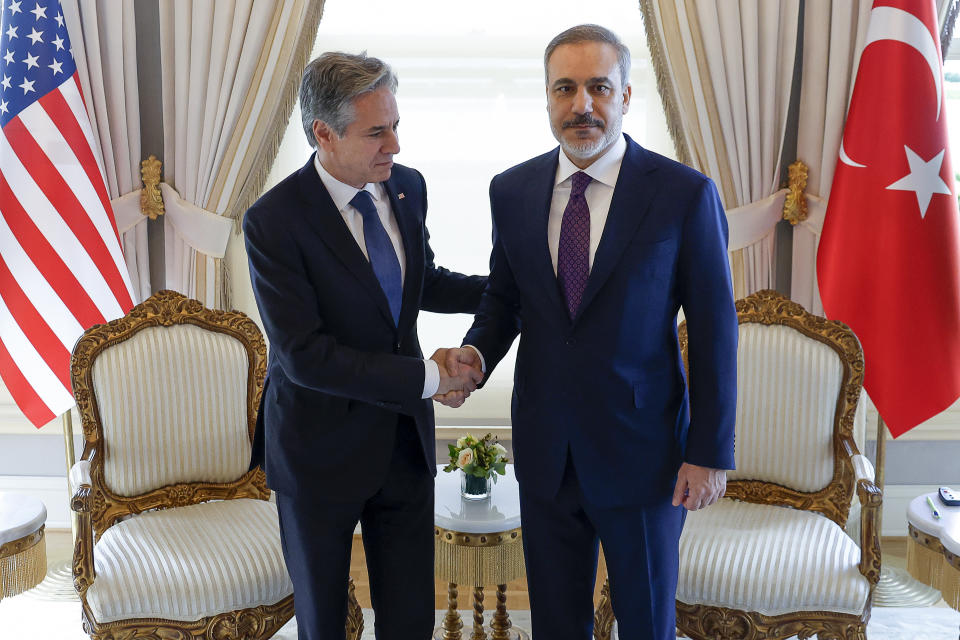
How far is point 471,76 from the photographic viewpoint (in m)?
3.62

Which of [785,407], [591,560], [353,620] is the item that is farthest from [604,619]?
[785,407]

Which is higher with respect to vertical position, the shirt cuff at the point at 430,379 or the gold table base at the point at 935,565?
the shirt cuff at the point at 430,379

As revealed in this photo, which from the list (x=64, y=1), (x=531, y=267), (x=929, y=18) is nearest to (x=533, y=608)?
(x=531, y=267)

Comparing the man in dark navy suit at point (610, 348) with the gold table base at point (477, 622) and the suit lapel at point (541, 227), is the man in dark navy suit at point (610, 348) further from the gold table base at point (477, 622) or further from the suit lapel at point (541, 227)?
the gold table base at point (477, 622)

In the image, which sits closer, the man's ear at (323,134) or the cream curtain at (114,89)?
the man's ear at (323,134)

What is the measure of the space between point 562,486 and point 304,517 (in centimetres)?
57

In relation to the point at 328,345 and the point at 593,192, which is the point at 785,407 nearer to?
the point at 593,192

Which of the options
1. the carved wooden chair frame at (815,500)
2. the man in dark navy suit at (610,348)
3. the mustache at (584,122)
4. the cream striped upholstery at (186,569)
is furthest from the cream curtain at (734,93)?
the cream striped upholstery at (186,569)

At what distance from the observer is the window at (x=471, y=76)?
3.59 metres

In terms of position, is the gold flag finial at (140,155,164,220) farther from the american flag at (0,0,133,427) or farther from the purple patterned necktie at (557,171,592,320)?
the purple patterned necktie at (557,171,592,320)

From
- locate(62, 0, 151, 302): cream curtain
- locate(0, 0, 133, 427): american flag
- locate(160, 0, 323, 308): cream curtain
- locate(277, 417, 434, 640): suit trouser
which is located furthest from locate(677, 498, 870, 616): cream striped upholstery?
locate(62, 0, 151, 302): cream curtain

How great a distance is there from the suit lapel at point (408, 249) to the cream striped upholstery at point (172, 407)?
1020mm

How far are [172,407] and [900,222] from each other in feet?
8.17

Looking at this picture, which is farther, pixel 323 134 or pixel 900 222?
pixel 900 222
